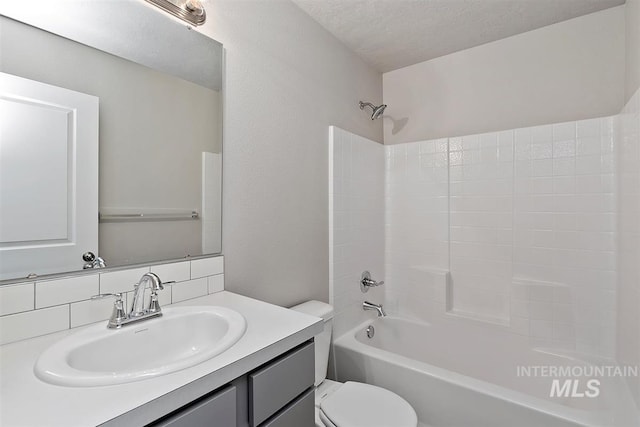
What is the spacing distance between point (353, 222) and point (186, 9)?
1.53 metres

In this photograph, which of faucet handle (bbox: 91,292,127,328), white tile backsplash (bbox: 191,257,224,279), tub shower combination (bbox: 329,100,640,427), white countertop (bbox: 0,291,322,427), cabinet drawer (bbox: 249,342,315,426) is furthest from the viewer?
tub shower combination (bbox: 329,100,640,427)

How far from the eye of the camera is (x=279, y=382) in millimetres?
898

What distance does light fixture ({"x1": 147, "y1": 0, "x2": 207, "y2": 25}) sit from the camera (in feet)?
3.99

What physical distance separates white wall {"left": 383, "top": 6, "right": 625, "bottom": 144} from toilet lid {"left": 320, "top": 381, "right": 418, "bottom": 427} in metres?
1.88

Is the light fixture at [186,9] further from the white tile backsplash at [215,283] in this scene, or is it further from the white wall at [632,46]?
the white wall at [632,46]

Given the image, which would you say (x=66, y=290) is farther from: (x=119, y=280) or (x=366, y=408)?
(x=366, y=408)

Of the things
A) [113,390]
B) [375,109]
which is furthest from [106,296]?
[375,109]

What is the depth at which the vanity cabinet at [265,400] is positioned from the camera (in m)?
0.70

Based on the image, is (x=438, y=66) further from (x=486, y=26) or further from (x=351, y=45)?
(x=351, y=45)

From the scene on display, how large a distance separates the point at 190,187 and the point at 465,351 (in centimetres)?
205

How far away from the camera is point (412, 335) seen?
236 cm

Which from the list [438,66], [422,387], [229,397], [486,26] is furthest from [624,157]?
[229,397]

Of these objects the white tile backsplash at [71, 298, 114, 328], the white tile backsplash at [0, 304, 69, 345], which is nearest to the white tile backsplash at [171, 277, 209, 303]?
the white tile backsplash at [71, 298, 114, 328]

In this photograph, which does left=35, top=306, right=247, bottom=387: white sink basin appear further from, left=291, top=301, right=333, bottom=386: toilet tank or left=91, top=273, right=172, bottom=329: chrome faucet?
left=291, top=301, right=333, bottom=386: toilet tank
